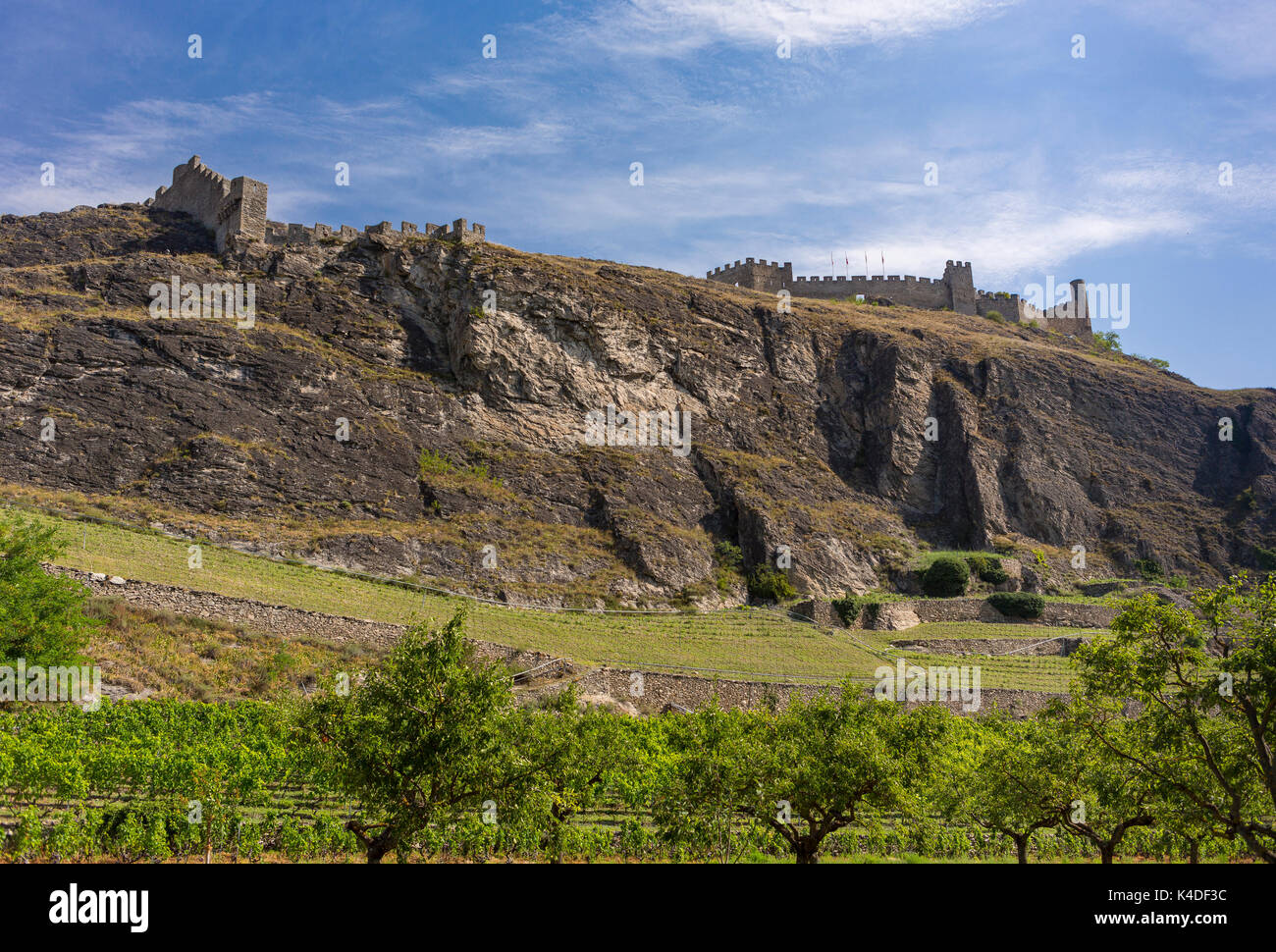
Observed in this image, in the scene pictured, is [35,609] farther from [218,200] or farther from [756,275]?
[756,275]

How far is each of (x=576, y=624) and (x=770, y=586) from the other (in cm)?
1551

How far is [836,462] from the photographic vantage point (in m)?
73.3

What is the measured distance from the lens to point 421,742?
1482cm

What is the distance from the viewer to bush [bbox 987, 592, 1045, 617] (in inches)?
2199

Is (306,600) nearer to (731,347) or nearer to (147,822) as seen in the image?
(147,822)

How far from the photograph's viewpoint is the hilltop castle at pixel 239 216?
208ft

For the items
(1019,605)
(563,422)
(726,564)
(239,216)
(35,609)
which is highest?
(239,216)

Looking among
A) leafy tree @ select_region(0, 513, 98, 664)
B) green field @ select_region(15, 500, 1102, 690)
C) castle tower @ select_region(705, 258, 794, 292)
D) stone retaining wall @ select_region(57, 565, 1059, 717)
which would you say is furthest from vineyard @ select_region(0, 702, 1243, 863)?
castle tower @ select_region(705, 258, 794, 292)

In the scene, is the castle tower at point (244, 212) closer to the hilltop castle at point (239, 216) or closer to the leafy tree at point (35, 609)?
the hilltop castle at point (239, 216)

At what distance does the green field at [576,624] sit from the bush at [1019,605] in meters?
2.45

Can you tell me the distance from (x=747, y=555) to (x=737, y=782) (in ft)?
130

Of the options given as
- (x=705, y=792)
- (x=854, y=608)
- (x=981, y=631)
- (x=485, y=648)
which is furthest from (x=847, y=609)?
(x=705, y=792)

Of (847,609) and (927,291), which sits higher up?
(927,291)

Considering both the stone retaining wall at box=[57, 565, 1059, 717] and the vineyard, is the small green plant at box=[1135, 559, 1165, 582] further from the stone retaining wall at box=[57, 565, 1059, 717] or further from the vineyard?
the vineyard
